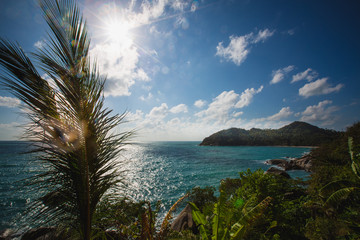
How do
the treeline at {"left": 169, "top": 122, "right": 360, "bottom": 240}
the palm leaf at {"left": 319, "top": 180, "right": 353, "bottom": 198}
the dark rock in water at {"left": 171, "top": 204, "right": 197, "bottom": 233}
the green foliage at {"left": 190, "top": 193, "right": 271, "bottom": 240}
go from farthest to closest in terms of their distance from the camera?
1. the dark rock in water at {"left": 171, "top": 204, "right": 197, "bottom": 233}
2. the palm leaf at {"left": 319, "top": 180, "right": 353, "bottom": 198}
3. the treeline at {"left": 169, "top": 122, "right": 360, "bottom": 240}
4. the green foliage at {"left": 190, "top": 193, "right": 271, "bottom": 240}

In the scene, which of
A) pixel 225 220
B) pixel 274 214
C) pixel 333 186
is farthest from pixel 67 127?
A: pixel 333 186

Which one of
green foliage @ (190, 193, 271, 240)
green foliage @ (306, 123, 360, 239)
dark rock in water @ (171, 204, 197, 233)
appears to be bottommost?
dark rock in water @ (171, 204, 197, 233)

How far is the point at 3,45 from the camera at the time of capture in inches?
68.1

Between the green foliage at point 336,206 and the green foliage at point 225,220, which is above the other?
the green foliage at point 225,220

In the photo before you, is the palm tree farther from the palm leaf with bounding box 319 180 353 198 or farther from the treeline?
the palm leaf with bounding box 319 180 353 198

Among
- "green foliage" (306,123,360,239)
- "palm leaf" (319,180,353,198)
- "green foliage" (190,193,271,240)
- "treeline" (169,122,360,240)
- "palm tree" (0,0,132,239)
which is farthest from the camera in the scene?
"palm leaf" (319,180,353,198)

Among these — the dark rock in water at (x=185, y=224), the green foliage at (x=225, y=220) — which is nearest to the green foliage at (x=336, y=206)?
the green foliage at (x=225, y=220)

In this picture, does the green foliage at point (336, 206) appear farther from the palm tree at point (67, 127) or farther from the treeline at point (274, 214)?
the palm tree at point (67, 127)

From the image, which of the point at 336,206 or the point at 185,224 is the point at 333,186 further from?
the point at 185,224

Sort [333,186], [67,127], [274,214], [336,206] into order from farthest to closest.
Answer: [336,206] → [333,186] → [274,214] → [67,127]

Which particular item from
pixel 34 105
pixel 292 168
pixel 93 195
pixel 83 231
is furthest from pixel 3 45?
pixel 292 168

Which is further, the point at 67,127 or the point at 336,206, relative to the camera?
the point at 336,206

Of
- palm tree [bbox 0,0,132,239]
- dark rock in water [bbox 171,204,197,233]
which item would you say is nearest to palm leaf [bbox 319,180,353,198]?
dark rock in water [bbox 171,204,197,233]

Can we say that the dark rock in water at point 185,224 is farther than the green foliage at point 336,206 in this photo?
Yes
